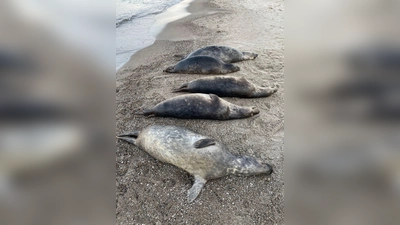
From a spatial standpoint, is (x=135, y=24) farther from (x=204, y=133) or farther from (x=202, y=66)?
(x=204, y=133)

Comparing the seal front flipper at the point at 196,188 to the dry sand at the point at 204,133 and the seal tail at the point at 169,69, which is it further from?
the seal tail at the point at 169,69

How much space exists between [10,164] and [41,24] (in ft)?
1.81

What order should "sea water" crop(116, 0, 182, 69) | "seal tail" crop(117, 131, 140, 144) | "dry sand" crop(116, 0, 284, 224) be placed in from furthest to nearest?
"sea water" crop(116, 0, 182, 69) < "seal tail" crop(117, 131, 140, 144) < "dry sand" crop(116, 0, 284, 224)

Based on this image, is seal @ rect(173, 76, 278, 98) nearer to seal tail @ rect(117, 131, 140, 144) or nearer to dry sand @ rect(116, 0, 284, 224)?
dry sand @ rect(116, 0, 284, 224)

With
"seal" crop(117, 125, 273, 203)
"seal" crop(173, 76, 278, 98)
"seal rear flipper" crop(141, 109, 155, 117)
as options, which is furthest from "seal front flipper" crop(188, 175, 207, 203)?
"seal" crop(173, 76, 278, 98)

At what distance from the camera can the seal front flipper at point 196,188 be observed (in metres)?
3.34

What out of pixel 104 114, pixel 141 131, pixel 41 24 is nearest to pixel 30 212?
pixel 104 114

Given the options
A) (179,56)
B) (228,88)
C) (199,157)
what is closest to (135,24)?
(179,56)

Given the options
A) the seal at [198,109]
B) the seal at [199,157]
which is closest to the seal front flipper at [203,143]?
the seal at [199,157]

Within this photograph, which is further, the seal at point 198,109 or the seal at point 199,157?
the seal at point 198,109

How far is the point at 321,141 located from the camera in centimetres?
111

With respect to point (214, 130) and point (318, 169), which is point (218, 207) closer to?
point (214, 130)

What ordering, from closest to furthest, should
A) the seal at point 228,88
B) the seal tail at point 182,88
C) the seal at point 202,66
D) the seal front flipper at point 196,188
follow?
the seal front flipper at point 196,188 → the seal at point 228,88 → the seal tail at point 182,88 → the seal at point 202,66

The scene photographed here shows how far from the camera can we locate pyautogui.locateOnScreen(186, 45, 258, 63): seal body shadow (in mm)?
6820
